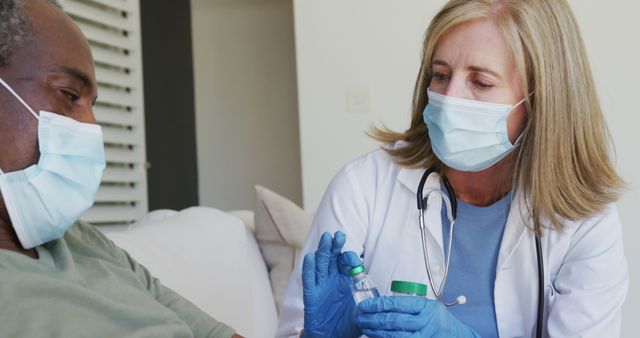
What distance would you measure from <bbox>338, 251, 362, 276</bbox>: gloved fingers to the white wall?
399 cm

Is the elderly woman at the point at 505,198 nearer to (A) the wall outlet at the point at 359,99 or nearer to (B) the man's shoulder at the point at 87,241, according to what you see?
(B) the man's shoulder at the point at 87,241

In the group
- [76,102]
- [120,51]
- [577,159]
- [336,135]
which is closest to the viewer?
[76,102]

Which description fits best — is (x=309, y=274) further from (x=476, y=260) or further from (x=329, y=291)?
(x=476, y=260)

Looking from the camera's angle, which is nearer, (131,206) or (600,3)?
(600,3)

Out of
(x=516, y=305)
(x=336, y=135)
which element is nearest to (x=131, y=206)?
(x=336, y=135)

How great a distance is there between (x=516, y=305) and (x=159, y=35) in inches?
139

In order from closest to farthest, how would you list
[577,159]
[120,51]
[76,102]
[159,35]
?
[76,102] < [577,159] < [120,51] < [159,35]

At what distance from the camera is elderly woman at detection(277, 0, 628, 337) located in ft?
4.57

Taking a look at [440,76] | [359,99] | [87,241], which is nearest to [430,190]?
[440,76]

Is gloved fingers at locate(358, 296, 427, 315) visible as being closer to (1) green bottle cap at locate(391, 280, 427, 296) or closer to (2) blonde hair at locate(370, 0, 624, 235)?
(1) green bottle cap at locate(391, 280, 427, 296)

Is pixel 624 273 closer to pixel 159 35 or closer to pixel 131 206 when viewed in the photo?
pixel 131 206

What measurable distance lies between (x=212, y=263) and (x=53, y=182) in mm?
806

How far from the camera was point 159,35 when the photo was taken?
4.47m

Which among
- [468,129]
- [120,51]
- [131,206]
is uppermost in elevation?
[120,51]
